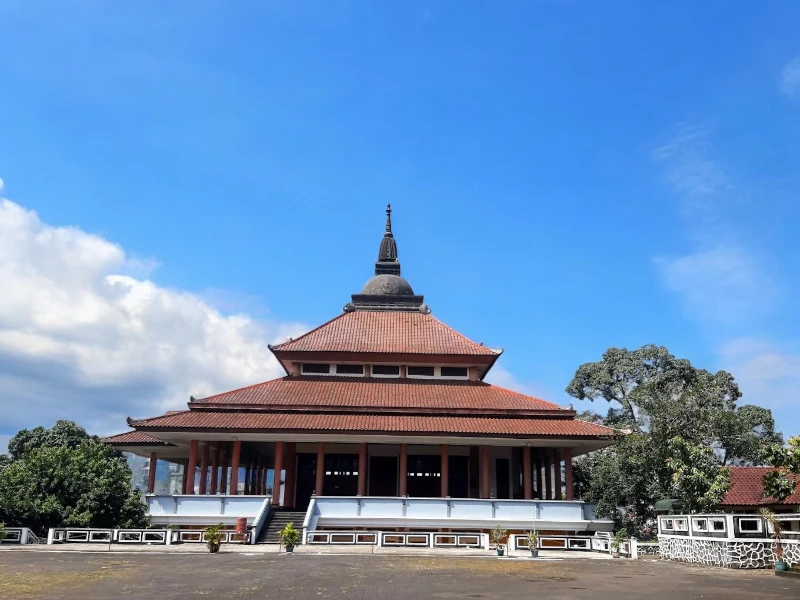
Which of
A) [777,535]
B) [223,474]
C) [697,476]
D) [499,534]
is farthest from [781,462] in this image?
[223,474]

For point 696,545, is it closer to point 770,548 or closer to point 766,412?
point 770,548

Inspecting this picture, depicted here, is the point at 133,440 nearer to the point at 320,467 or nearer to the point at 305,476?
the point at 305,476

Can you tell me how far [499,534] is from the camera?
24016 millimetres

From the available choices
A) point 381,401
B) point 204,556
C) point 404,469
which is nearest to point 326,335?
point 381,401

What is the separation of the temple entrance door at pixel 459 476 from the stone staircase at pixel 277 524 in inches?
313

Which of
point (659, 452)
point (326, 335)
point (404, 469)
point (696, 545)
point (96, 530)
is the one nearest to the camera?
point (696, 545)

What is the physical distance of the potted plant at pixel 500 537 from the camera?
22.2 m

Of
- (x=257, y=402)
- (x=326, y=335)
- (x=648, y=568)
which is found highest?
(x=326, y=335)

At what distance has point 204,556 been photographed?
20.3 m

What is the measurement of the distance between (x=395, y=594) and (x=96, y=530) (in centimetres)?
1563

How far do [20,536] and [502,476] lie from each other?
2013 cm

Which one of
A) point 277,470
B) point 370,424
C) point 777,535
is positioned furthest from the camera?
point 277,470

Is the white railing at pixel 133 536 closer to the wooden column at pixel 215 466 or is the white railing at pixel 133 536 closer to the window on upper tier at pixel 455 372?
the wooden column at pixel 215 466

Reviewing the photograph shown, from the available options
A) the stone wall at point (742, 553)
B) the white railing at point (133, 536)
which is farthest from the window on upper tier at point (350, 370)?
the stone wall at point (742, 553)
